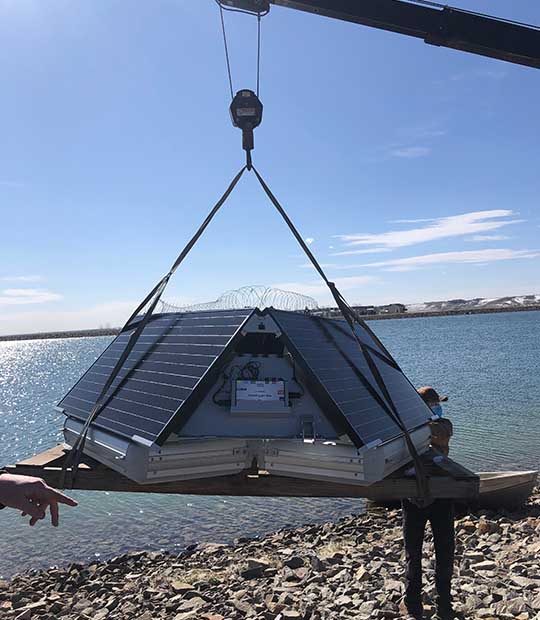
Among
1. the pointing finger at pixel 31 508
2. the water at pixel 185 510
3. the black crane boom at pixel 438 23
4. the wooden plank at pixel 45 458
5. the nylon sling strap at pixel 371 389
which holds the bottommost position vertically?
the water at pixel 185 510

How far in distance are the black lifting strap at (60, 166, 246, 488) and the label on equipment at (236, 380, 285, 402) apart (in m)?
1.35

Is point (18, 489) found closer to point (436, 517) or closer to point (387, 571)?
point (436, 517)

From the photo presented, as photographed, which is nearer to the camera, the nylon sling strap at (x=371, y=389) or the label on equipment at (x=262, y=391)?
the nylon sling strap at (x=371, y=389)

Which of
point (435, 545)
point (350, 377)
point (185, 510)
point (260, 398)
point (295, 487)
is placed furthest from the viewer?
point (185, 510)

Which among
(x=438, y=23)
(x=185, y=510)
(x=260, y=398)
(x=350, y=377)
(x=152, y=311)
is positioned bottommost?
(x=185, y=510)

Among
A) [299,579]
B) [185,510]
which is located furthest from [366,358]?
[185,510]

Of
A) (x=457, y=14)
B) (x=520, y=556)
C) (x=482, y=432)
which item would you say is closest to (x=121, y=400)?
(x=520, y=556)

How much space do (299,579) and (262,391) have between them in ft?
17.9

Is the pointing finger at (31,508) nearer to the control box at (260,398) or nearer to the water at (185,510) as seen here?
the control box at (260,398)

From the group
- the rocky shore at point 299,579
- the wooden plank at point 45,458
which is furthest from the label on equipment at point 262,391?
the rocky shore at point 299,579

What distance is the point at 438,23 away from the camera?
8.38 meters

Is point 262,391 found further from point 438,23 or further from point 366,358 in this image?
point 438,23

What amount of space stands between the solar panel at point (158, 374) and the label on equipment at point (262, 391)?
1.12 feet

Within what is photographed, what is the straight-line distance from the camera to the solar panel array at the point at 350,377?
4.44 m
